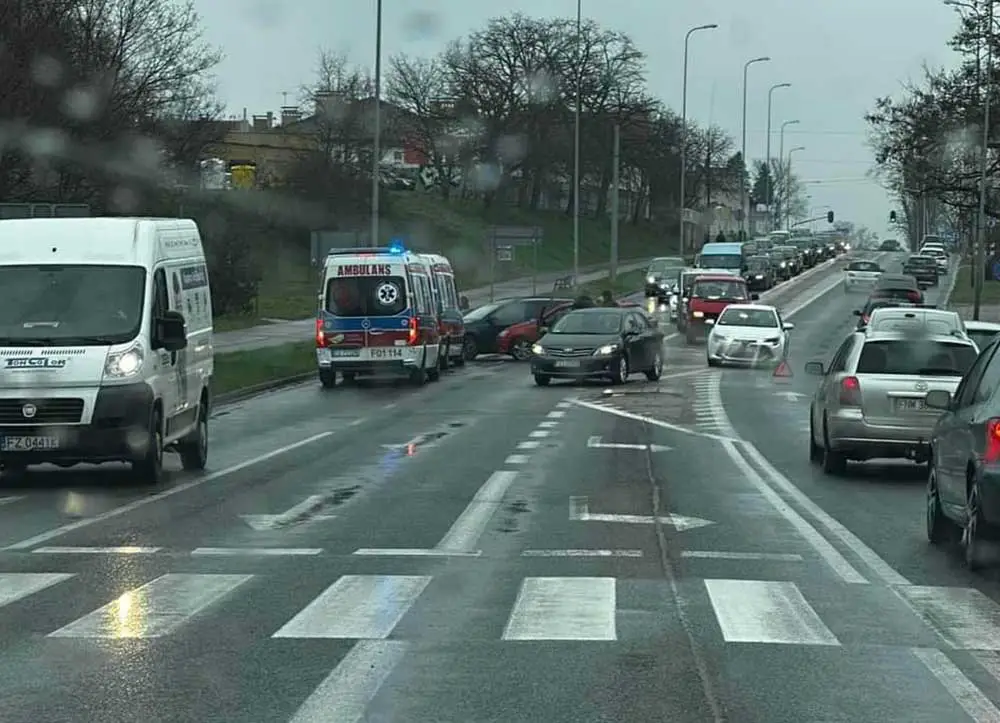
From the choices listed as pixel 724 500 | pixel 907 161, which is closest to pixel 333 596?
pixel 724 500

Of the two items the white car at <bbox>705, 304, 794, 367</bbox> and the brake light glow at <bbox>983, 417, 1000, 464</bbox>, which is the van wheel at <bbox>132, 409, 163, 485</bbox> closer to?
the brake light glow at <bbox>983, 417, 1000, 464</bbox>

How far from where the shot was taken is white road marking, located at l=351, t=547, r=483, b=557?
38.8ft

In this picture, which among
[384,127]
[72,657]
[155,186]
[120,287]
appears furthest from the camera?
[384,127]

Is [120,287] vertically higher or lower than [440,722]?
higher

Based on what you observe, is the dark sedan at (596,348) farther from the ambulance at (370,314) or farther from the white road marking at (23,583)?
the white road marking at (23,583)

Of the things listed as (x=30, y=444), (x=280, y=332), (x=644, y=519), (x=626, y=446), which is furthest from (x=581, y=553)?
(x=280, y=332)

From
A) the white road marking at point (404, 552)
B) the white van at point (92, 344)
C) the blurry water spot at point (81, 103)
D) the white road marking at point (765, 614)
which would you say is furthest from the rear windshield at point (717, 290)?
the white road marking at point (765, 614)

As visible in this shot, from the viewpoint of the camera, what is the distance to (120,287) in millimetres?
16750

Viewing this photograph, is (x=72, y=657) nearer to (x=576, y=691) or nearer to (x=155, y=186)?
(x=576, y=691)

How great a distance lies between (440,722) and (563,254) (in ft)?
319

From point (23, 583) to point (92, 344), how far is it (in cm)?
583

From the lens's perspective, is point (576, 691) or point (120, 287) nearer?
point (576, 691)

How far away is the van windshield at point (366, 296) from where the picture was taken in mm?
34125

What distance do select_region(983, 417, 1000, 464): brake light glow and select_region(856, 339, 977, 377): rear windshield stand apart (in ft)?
23.6
